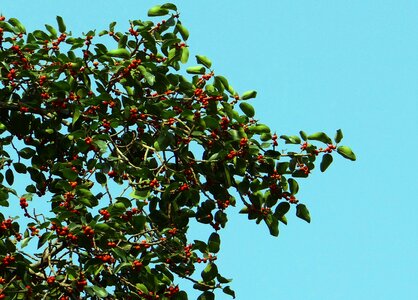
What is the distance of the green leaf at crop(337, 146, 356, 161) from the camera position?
10922 mm

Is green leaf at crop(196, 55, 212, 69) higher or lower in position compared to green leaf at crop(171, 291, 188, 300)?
higher

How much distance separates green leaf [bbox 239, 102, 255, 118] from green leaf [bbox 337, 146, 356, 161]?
914 mm

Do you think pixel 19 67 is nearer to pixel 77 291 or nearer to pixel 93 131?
pixel 93 131

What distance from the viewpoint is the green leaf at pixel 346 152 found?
35.8 feet

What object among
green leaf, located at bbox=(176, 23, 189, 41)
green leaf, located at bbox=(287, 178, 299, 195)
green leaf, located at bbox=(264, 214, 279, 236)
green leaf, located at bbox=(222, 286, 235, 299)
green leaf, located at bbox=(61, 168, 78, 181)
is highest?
green leaf, located at bbox=(176, 23, 189, 41)

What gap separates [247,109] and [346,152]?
1043 millimetres

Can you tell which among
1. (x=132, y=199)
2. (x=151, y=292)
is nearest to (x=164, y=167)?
(x=132, y=199)

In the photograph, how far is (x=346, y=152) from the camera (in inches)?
432

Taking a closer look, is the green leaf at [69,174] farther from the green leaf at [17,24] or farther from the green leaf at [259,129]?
the green leaf at [17,24]

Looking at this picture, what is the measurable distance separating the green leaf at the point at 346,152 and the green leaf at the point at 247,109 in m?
0.91

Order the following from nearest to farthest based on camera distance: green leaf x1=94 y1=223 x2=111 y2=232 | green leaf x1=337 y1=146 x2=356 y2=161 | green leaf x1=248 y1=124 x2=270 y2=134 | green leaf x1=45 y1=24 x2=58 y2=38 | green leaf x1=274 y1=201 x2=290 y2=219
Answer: green leaf x1=94 y1=223 x2=111 y2=232, green leaf x1=337 y1=146 x2=356 y2=161, green leaf x1=248 y1=124 x2=270 y2=134, green leaf x1=274 y1=201 x2=290 y2=219, green leaf x1=45 y1=24 x2=58 y2=38

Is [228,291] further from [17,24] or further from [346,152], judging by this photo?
[17,24]

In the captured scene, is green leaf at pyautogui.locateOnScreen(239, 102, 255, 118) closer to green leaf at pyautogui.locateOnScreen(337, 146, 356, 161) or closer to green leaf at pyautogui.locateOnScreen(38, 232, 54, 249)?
green leaf at pyautogui.locateOnScreen(337, 146, 356, 161)

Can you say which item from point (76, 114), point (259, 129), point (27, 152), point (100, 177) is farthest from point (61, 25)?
point (259, 129)
